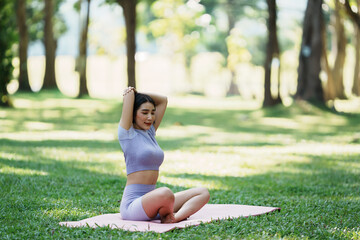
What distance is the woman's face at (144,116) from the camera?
5086 mm

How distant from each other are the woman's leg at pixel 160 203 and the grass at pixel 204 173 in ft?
0.91

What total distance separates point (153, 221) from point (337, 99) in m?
24.4

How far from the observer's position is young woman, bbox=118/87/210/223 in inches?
193

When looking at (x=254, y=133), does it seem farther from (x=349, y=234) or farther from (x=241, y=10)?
(x=241, y=10)

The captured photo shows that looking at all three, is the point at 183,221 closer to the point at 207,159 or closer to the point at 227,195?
the point at 227,195

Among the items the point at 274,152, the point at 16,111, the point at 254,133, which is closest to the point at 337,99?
the point at 254,133

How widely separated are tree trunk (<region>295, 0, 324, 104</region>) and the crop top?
15.7m

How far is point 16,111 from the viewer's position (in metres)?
19.0

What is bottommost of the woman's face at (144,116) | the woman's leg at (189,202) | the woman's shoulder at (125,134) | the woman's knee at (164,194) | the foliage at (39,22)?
the woman's leg at (189,202)

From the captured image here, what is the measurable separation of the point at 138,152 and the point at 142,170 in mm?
173

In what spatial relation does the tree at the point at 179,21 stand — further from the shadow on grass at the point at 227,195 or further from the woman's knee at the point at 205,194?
the woman's knee at the point at 205,194

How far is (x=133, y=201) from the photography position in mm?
4969

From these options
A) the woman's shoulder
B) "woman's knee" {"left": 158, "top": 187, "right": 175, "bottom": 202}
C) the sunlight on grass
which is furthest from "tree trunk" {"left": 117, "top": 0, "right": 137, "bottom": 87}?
"woman's knee" {"left": 158, "top": 187, "right": 175, "bottom": 202}

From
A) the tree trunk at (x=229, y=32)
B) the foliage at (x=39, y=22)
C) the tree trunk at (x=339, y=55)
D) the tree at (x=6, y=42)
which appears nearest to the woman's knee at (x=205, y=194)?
the tree at (x=6, y=42)
